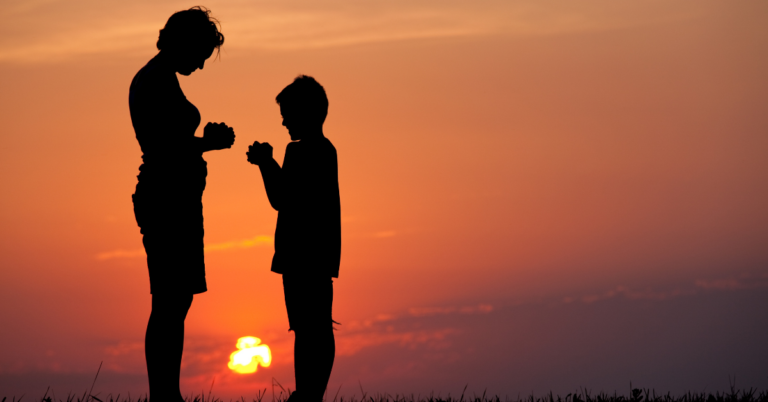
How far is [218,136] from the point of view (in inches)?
203

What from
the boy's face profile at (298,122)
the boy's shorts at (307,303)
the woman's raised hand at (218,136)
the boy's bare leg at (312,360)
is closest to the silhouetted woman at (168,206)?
the woman's raised hand at (218,136)

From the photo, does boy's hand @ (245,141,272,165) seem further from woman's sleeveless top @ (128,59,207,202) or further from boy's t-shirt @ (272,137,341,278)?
woman's sleeveless top @ (128,59,207,202)

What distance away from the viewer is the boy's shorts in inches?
205

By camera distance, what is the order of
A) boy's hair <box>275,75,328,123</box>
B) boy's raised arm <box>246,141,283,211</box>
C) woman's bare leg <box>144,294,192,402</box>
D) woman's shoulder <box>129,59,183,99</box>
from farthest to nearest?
boy's hair <box>275,75,328,123</box> → boy's raised arm <box>246,141,283,211</box> → woman's shoulder <box>129,59,183,99</box> → woman's bare leg <box>144,294,192,402</box>

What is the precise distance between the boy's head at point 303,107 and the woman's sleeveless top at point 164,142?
0.65 m

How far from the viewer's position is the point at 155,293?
500 cm

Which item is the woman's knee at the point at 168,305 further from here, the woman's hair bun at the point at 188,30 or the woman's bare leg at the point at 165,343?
the woman's hair bun at the point at 188,30

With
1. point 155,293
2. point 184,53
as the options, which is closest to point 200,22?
point 184,53

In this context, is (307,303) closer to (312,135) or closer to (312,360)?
(312,360)

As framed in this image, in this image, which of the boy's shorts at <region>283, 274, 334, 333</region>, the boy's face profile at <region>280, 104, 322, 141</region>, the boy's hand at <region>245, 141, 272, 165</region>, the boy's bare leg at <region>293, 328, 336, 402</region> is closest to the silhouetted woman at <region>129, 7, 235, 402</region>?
the boy's hand at <region>245, 141, 272, 165</region>

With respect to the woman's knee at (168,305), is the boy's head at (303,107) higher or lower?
higher

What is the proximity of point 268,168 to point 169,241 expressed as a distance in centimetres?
77

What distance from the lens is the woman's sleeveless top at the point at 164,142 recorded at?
5.03 metres

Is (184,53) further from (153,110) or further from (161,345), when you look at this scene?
(161,345)
